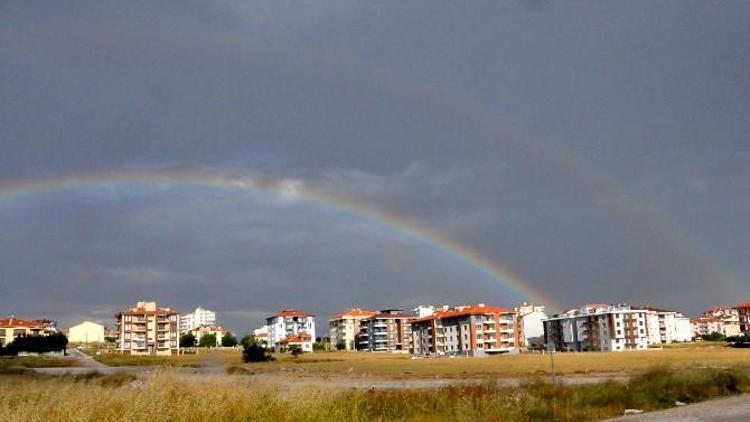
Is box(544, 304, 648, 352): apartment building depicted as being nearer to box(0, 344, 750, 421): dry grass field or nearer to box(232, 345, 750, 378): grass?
box(232, 345, 750, 378): grass

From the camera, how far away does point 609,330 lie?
6698 inches

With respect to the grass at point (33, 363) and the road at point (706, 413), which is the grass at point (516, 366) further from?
the grass at point (33, 363)

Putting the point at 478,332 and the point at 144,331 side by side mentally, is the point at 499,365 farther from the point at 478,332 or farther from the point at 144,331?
the point at 144,331

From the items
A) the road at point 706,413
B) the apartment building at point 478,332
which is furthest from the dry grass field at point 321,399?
the apartment building at point 478,332

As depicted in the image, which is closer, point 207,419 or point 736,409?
point 207,419

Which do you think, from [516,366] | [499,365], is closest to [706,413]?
[516,366]

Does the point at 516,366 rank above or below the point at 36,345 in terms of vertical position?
below

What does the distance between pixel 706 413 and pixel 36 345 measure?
155225 millimetres

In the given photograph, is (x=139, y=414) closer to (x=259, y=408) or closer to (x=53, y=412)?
(x=53, y=412)

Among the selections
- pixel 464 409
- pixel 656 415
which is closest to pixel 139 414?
pixel 464 409

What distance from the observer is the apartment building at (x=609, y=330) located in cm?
16800

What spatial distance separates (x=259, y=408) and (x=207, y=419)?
212 cm

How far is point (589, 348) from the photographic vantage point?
175 meters

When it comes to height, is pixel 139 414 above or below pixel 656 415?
above
